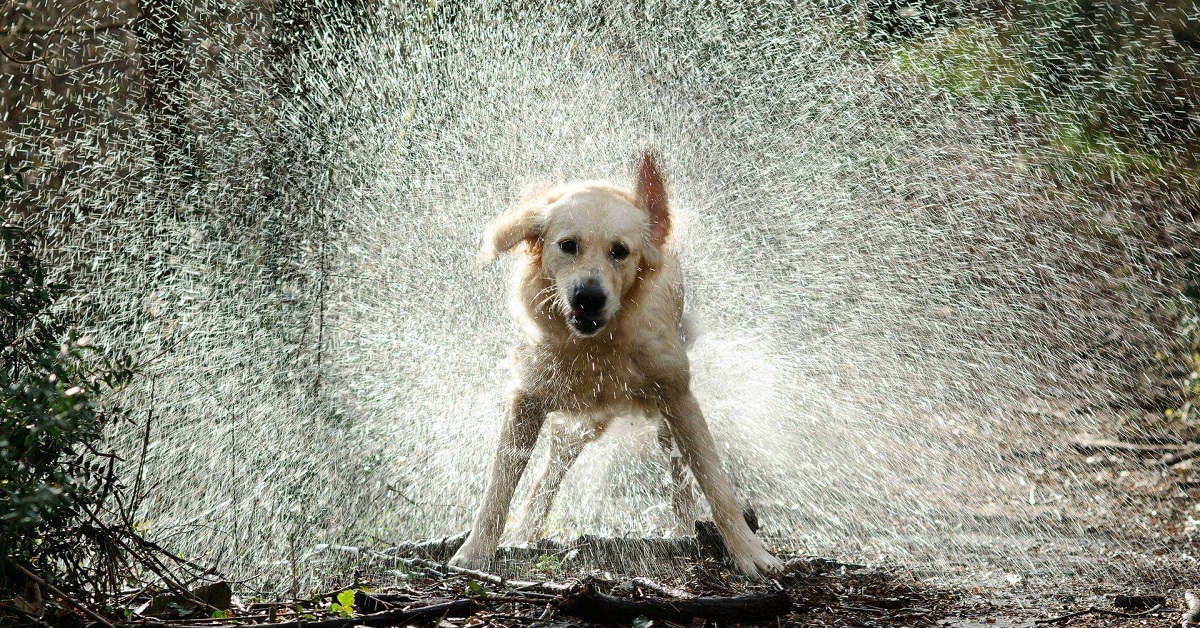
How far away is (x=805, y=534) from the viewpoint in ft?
15.5

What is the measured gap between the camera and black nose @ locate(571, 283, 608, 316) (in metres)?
3.62

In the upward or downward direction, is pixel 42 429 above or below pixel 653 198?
below

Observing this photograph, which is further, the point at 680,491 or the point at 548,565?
the point at 680,491

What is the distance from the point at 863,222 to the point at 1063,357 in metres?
2.16

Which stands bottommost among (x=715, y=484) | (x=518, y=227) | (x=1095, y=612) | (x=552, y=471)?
(x=1095, y=612)

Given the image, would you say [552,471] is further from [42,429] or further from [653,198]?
[42,429]

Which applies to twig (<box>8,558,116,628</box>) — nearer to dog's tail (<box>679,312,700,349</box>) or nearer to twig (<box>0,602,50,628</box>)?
twig (<box>0,602,50,628</box>)

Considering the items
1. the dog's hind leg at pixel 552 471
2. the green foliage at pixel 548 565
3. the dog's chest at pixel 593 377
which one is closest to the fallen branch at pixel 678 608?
the green foliage at pixel 548 565

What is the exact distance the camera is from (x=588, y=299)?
11.9 ft

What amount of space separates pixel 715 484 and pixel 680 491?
2.10 ft

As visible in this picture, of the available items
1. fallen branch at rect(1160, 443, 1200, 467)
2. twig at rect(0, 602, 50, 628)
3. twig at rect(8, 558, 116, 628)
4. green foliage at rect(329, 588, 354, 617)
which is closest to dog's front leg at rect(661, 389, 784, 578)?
green foliage at rect(329, 588, 354, 617)

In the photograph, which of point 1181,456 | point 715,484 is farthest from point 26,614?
→ point 1181,456

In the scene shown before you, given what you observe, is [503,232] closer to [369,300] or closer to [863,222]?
[369,300]

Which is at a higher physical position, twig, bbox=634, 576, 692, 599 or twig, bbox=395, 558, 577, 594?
twig, bbox=395, 558, 577, 594
